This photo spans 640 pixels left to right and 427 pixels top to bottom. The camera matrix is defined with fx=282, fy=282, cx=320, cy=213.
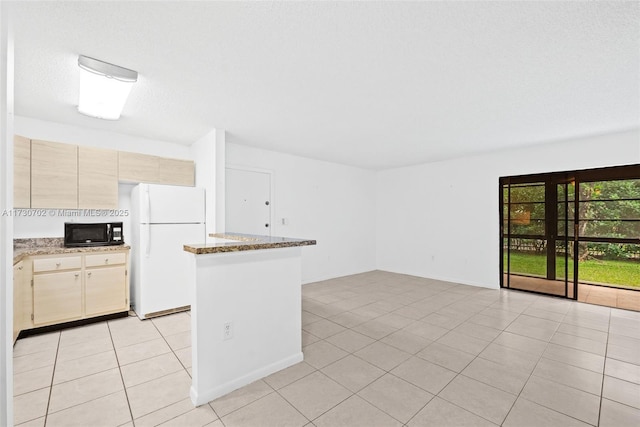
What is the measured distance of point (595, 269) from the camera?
5051mm

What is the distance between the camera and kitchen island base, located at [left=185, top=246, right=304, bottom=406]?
195 cm

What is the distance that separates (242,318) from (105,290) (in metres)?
2.34

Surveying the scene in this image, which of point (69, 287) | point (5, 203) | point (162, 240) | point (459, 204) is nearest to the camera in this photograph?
point (5, 203)

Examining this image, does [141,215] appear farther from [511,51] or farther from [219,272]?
[511,51]

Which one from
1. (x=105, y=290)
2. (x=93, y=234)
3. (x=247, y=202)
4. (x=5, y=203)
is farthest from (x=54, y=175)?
(x=5, y=203)

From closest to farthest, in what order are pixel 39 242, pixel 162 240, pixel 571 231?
pixel 39 242 < pixel 162 240 < pixel 571 231

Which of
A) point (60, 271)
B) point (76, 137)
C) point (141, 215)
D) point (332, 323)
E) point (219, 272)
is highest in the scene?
point (76, 137)

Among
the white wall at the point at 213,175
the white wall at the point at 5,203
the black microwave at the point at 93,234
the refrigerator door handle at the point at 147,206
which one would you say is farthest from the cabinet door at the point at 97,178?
the white wall at the point at 5,203

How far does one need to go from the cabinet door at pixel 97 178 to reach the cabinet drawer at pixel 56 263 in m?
0.64

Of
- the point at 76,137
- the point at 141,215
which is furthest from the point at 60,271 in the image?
the point at 76,137

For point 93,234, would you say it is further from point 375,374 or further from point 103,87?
point 375,374

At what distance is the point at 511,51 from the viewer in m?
1.94

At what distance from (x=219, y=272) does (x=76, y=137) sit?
309cm

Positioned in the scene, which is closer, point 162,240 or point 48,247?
point 48,247
